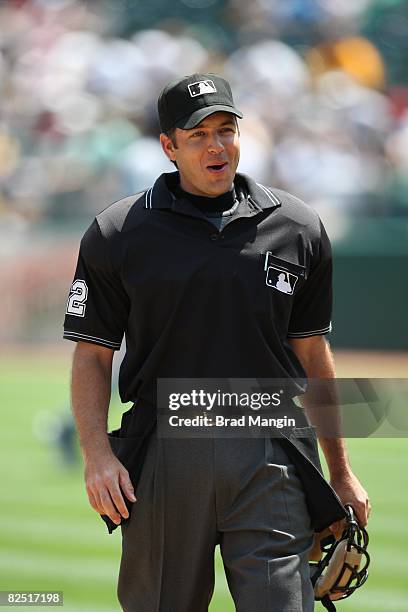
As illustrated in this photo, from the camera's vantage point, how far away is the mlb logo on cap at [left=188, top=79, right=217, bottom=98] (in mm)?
2725

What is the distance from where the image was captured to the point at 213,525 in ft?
8.61

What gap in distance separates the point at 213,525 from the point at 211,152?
0.91 meters

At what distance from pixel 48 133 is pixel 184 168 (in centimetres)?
1174

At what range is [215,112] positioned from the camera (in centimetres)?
268

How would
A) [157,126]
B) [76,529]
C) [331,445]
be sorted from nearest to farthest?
1. [331,445]
2. [76,529]
3. [157,126]

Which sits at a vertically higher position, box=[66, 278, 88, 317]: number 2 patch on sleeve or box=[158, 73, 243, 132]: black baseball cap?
box=[158, 73, 243, 132]: black baseball cap

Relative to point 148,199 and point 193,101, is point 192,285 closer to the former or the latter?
point 148,199

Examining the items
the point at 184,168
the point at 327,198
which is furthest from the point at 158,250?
the point at 327,198

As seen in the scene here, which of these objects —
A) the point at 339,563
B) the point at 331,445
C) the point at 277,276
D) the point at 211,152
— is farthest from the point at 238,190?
the point at 339,563

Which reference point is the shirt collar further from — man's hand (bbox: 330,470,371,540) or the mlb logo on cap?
man's hand (bbox: 330,470,371,540)

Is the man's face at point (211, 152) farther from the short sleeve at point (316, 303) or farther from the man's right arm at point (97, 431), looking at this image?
the man's right arm at point (97, 431)

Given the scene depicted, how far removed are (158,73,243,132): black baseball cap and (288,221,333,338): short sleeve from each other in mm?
422

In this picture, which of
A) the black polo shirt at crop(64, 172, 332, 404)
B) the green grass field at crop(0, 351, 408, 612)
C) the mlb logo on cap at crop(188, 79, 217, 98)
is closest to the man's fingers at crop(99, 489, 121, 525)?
the black polo shirt at crop(64, 172, 332, 404)

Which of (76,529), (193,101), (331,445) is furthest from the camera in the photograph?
(76,529)
